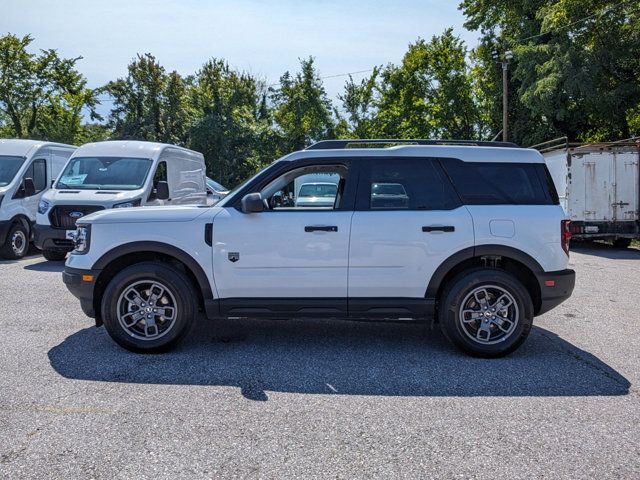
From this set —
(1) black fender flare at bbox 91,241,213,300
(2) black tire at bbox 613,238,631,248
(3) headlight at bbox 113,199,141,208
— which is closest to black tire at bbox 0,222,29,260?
(3) headlight at bbox 113,199,141,208

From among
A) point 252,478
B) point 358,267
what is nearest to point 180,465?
point 252,478

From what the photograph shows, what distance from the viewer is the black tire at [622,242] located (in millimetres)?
16320

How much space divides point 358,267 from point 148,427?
2.35m

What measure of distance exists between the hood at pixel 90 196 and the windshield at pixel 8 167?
1.75m

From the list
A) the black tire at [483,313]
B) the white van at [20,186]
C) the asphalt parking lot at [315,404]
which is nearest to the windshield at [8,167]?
the white van at [20,186]

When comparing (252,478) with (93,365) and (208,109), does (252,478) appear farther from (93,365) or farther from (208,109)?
(208,109)

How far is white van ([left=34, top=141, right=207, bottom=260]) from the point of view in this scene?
1082 centimetres

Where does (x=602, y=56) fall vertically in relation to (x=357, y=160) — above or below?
above

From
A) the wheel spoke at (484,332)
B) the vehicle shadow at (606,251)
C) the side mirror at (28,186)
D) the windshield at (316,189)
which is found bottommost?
the wheel spoke at (484,332)

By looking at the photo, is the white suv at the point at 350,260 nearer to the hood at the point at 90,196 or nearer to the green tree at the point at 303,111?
the hood at the point at 90,196

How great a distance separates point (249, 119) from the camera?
4016cm

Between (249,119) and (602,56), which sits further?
(249,119)

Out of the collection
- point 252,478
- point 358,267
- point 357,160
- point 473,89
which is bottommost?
point 252,478

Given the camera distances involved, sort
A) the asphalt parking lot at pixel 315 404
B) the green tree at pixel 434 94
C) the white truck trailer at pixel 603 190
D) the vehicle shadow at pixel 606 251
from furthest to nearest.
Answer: the green tree at pixel 434 94, the white truck trailer at pixel 603 190, the vehicle shadow at pixel 606 251, the asphalt parking lot at pixel 315 404
